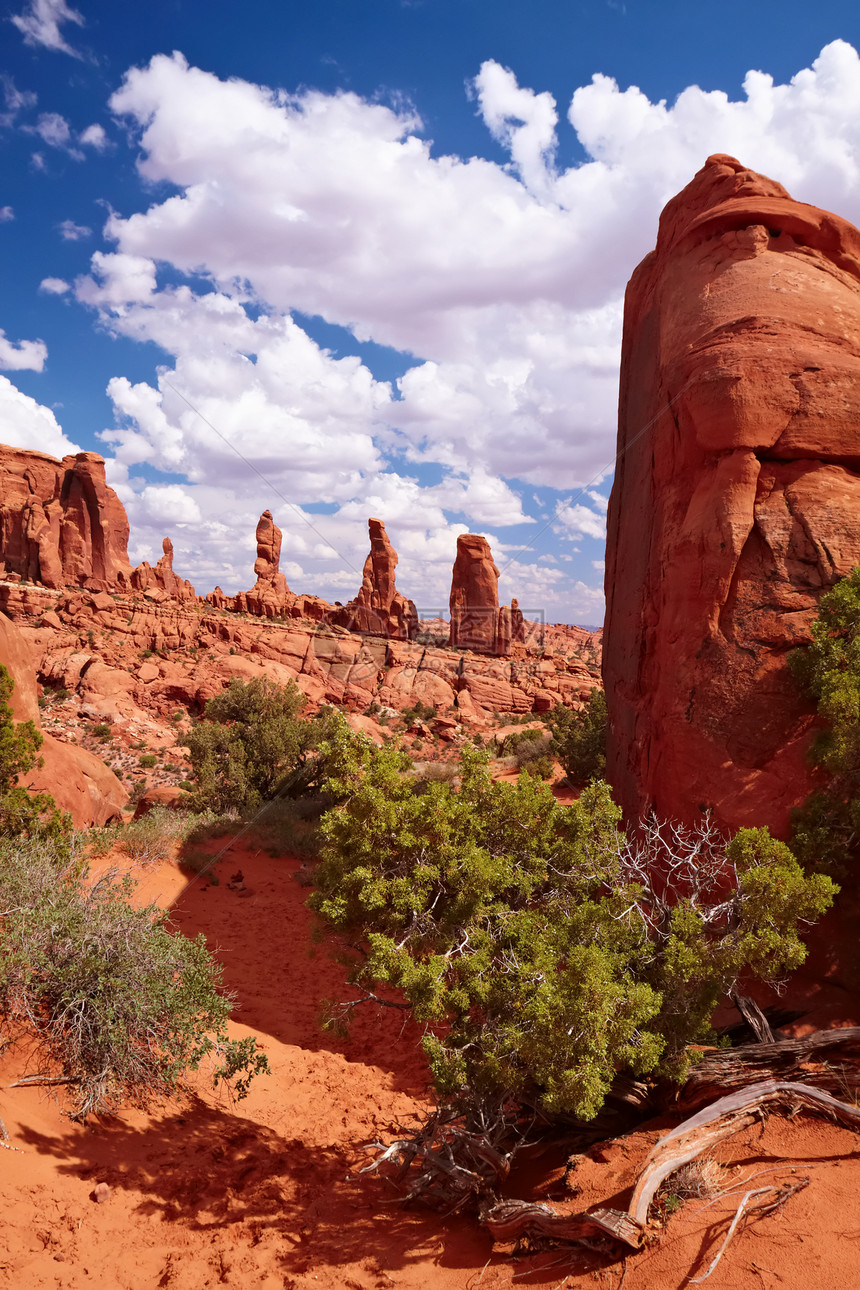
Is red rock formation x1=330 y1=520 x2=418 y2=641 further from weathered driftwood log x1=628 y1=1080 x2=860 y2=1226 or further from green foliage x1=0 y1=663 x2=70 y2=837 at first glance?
weathered driftwood log x1=628 y1=1080 x2=860 y2=1226

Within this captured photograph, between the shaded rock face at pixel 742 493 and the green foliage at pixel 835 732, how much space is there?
423mm

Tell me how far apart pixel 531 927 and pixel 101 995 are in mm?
4895

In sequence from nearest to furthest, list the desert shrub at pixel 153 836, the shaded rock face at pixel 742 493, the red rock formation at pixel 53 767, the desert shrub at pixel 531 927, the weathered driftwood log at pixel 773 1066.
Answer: the desert shrub at pixel 531 927 → the weathered driftwood log at pixel 773 1066 → the shaded rock face at pixel 742 493 → the red rock formation at pixel 53 767 → the desert shrub at pixel 153 836

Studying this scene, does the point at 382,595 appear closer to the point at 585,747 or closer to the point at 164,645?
the point at 164,645

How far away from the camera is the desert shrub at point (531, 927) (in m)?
5.20

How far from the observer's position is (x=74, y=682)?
116 ft

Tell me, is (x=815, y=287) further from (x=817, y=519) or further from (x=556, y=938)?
(x=556, y=938)

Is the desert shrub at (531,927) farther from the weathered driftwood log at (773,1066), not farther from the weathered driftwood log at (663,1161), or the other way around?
the weathered driftwood log at (663,1161)

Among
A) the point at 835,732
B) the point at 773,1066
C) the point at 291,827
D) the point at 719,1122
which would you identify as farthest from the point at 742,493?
the point at 291,827

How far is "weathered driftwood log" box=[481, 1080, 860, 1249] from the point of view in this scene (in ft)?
16.1

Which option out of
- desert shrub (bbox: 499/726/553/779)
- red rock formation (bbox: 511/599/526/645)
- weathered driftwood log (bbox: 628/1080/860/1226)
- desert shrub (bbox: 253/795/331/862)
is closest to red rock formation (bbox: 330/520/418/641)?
red rock formation (bbox: 511/599/526/645)

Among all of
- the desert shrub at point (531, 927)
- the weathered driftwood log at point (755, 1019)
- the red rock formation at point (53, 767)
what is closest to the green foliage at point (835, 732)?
the desert shrub at point (531, 927)

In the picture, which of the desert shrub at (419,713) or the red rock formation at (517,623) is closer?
the desert shrub at (419,713)

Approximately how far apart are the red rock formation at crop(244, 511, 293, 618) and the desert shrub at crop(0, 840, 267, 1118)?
55.4 meters
